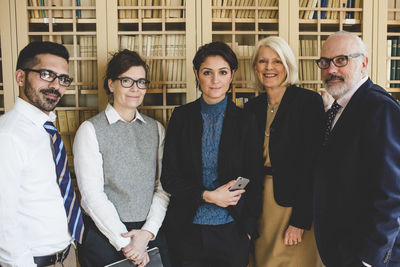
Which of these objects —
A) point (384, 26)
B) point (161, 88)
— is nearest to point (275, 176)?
point (161, 88)

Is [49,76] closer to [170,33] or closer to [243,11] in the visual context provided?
[170,33]

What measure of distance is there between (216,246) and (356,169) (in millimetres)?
864

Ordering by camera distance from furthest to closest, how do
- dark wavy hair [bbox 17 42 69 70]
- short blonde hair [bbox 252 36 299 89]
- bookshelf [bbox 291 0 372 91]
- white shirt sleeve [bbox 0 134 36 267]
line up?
bookshelf [bbox 291 0 372 91] < short blonde hair [bbox 252 36 299 89] < dark wavy hair [bbox 17 42 69 70] < white shirt sleeve [bbox 0 134 36 267]

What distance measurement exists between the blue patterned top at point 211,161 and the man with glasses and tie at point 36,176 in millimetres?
695

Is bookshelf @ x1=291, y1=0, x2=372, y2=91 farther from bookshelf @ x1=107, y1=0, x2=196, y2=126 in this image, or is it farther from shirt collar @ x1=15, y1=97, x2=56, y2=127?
shirt collar @ x1=15, y1=97, x2=56, y2=127

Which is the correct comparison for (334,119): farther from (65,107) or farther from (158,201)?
(65,107)

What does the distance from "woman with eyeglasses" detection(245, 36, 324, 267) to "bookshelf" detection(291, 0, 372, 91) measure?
53cm

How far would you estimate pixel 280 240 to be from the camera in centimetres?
185

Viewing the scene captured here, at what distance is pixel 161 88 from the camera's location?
90.7 inches

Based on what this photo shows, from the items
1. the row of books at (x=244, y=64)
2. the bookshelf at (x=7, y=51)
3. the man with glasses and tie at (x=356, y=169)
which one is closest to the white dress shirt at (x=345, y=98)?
the man with glasses and tie at (x=356, y=169)

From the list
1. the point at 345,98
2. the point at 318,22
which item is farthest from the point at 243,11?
the point at 345,98

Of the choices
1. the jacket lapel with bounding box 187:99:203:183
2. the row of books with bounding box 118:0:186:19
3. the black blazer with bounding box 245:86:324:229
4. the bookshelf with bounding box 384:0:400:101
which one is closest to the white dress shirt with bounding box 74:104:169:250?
the jacket lapel with bounding box 187:99:203:183

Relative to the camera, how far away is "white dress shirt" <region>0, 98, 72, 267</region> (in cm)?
125

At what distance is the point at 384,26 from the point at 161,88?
1.80 m
